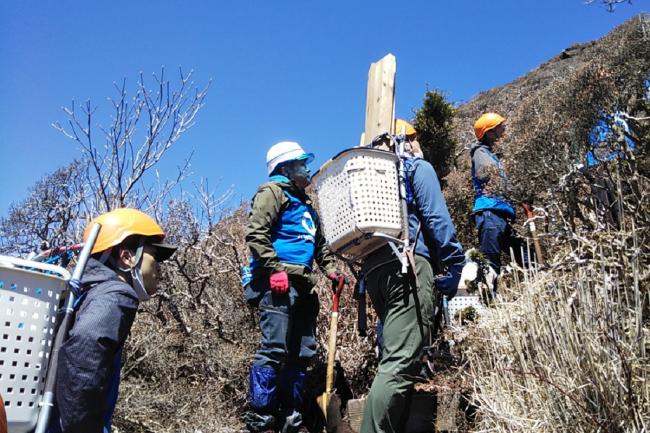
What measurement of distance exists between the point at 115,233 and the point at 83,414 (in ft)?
2.86

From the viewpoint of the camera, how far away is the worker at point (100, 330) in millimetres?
2143

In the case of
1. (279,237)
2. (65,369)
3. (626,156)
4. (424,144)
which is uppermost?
(424,144)

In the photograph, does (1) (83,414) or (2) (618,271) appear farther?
(2) (618,271)

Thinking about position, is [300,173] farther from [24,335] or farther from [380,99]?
[24,335]

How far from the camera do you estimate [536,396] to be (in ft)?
8.95

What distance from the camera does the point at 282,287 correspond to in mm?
4035

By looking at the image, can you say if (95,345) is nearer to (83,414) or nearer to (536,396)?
(83,414)

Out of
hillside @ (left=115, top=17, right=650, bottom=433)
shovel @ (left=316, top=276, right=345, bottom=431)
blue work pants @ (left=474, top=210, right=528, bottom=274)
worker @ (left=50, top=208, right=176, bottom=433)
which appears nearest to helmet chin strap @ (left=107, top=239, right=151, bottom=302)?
worker @ (left=50, top=208, right=176, bottom=433)

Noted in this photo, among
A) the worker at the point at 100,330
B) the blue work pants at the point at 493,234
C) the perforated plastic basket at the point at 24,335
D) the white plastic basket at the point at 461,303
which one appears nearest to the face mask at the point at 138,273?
the worker at the point at 100,330

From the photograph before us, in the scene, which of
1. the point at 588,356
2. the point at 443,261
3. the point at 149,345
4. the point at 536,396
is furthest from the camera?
the point at 149,345

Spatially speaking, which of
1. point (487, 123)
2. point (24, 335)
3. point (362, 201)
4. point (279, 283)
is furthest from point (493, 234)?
point (24, 335)

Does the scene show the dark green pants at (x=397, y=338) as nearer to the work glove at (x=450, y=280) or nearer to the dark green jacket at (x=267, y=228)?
the work glove at (x=450, y=280)

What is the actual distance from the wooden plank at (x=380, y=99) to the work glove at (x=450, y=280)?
3.47 ft

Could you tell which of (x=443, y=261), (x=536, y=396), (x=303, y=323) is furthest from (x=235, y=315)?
(x=536, y=396)
